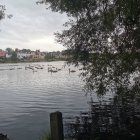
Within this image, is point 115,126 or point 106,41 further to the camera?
point 115,126

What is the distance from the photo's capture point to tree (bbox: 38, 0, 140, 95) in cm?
1362

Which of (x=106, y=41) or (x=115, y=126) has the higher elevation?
(x=106, y=41)

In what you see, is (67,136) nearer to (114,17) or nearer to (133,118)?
(133,118)

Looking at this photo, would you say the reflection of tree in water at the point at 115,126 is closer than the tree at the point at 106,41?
No

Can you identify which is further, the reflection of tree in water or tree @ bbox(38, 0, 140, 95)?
the reflection of tree in water

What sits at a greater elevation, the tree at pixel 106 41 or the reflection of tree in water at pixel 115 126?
the tree at pixel 106 41

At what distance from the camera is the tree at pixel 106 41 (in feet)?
44.7

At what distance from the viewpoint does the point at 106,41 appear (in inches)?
707

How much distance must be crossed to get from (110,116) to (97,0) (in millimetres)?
11968

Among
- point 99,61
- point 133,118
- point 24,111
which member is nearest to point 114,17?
point 99,61

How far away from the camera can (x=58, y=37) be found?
22.8 m

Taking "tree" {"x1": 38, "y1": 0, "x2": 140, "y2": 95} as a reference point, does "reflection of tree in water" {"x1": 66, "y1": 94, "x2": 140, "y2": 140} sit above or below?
below

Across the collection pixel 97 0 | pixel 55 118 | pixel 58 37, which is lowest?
pixel 55 118

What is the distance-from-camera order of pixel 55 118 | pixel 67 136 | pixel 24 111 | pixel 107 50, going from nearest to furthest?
1. pixel 55 118
2. pixel 107 50
3. pixel 67 136
4. pixel 24 111
